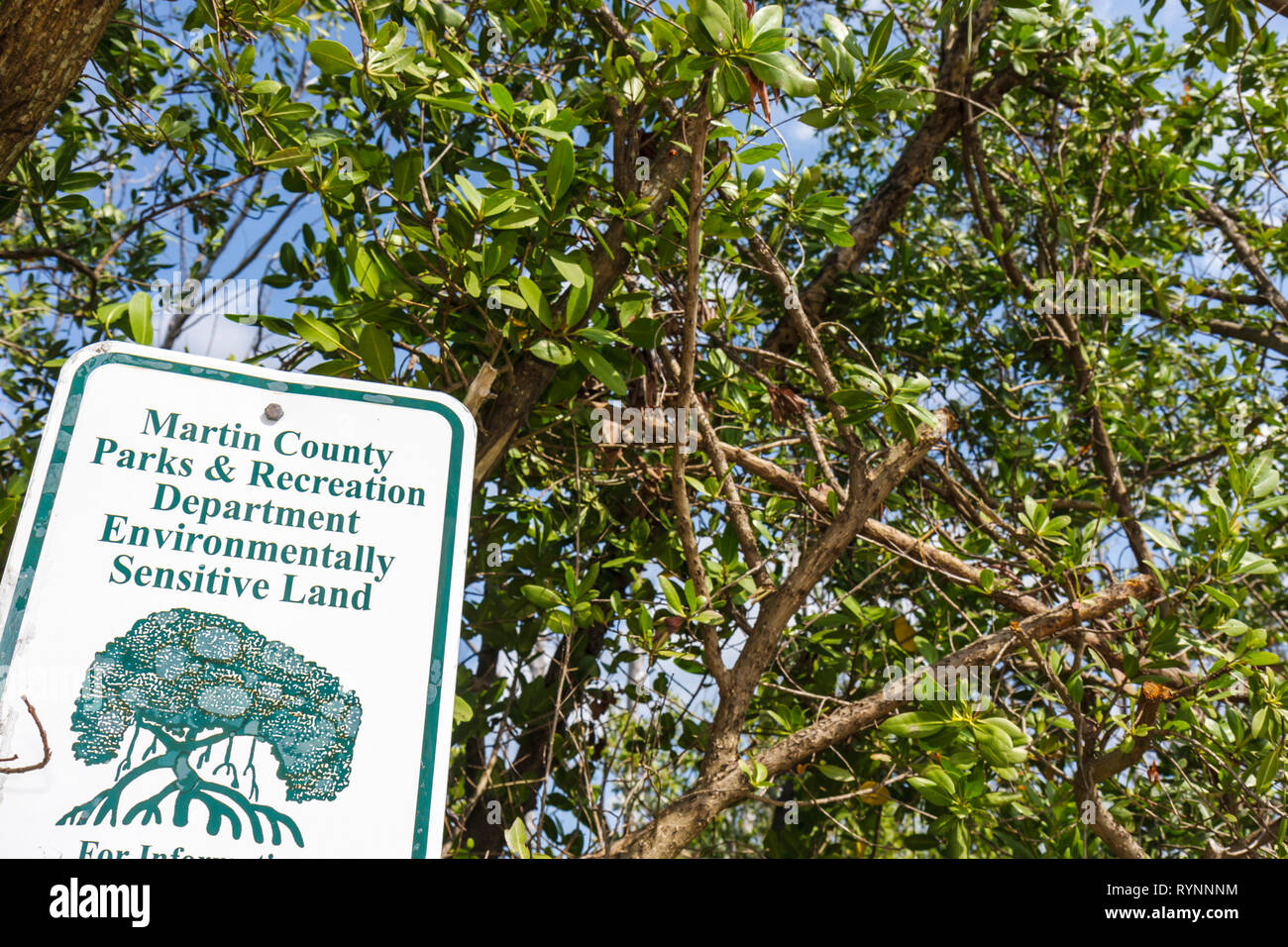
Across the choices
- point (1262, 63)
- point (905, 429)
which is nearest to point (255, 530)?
point (905, 429)

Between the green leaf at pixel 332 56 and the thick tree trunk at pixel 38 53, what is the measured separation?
1.19 ft

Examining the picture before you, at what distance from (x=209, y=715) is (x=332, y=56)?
125 cm

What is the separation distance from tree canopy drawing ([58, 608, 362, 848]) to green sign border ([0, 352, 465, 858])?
3.4 inches

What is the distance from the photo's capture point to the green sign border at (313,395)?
103cm

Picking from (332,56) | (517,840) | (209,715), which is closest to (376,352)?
(332,56)

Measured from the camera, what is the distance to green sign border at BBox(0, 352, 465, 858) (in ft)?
3.39

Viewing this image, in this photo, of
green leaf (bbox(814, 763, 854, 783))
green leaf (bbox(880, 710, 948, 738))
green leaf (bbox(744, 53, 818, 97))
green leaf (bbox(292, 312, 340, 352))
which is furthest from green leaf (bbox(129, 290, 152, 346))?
green leaf (bbox(814, 763, 854, 783))

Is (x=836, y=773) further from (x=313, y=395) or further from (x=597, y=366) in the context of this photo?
(x=313, y=395)

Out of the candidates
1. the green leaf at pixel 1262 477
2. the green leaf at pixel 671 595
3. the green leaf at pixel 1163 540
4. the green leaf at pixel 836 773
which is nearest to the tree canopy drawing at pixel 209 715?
the green leaf at pixel 671 595

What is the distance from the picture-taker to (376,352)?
162 cm

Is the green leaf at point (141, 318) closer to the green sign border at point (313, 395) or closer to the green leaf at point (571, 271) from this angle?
the green sign border at point (313, 395)

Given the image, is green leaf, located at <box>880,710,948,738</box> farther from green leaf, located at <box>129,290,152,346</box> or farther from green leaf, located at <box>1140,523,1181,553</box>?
green leaf, located at <box>129,290,152,346</box>

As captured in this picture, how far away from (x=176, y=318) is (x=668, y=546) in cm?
313

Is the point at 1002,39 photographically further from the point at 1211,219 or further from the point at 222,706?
the point at 222,706
